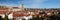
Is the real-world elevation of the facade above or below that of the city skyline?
below

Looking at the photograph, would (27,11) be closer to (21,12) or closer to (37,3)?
(21,12)

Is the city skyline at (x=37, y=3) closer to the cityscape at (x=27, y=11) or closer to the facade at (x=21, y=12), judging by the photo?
the cityscape at (x=27, y=11)

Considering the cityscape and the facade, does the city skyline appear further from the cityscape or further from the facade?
the facade

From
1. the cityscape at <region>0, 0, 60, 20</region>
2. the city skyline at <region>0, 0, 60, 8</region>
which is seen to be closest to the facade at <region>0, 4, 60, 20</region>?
the cityscape at <region>0, 0, 60, 20</region>

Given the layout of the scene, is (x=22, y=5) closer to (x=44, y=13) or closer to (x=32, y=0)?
(x=32, y=0)

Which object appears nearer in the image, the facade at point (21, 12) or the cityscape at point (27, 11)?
the cityscape at point (27, 11)

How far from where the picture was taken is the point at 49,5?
13.5 ft

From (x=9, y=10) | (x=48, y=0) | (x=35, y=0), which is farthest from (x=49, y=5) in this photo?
(x=9, y=10)

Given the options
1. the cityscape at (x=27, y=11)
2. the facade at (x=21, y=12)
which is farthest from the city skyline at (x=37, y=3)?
the facade at (x=21, y=12)

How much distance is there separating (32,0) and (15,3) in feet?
1.47

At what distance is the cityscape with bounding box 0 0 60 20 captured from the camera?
4.08 meters

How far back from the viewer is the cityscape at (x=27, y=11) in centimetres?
408

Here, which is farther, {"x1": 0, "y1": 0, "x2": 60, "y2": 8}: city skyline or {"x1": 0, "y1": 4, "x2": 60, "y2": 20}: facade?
{"x1": 0, "y1": 4, "x2": 60, "y2": 20}: facade

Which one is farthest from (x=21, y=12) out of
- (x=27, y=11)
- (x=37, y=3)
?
→ (x=37, y=3)
